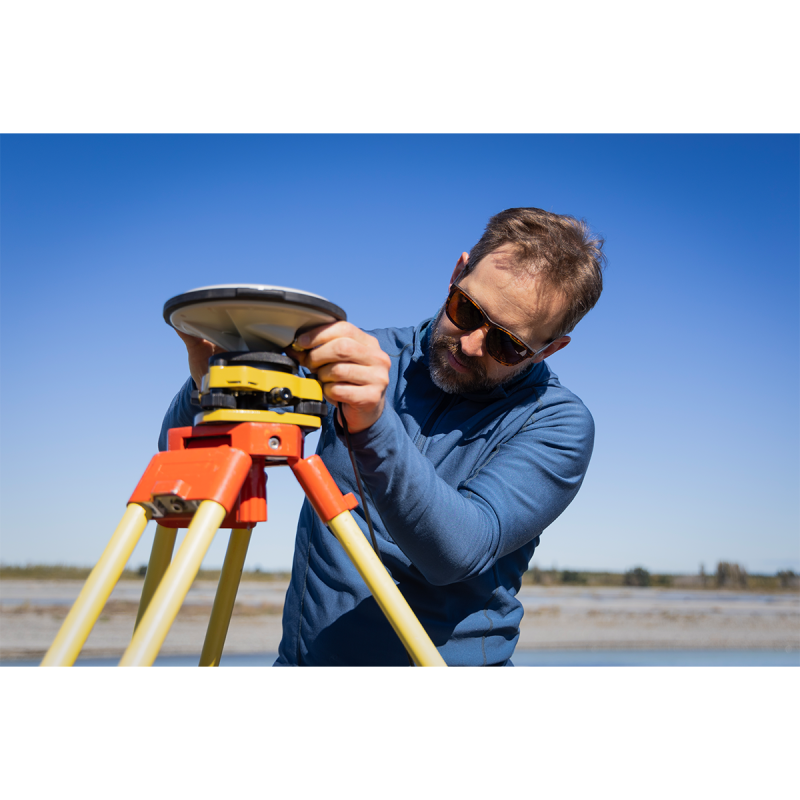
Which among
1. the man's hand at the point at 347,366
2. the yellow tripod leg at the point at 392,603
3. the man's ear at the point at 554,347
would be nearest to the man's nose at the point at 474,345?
the man's ear at the point at 554,347

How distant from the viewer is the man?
1439 mm

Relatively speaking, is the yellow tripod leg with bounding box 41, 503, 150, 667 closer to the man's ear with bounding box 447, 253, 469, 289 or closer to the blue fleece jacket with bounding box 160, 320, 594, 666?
the blue fleece jacket with bounding box 160, 320, 594, 666

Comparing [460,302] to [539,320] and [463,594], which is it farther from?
[463,594]

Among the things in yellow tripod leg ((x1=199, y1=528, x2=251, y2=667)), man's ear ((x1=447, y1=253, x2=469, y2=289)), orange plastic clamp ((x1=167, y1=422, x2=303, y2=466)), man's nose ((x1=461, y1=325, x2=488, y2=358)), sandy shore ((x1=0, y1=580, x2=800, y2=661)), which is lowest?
sandy shore ((x1=0, y1=580, x2=800, y2=661))

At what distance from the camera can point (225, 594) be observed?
163cm

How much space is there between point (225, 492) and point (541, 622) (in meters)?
22.5

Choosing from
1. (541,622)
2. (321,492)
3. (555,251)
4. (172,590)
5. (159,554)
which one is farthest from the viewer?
(541,622)

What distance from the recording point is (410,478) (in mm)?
1408

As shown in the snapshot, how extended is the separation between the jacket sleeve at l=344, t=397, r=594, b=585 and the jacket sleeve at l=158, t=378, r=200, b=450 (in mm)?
770

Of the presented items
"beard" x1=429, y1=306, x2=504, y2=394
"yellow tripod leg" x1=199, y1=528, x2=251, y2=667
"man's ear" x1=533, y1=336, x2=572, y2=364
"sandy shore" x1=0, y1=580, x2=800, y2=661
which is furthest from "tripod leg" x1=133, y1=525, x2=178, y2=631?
"sandy shore" x1=0, y1=580, x2=800, y2=661

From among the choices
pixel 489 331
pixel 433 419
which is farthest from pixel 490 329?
pixel 433 419

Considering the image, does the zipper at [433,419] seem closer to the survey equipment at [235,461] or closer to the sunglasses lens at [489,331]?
the sunglasses lens at [489,331]

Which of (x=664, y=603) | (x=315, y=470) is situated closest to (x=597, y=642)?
(x=664, y=603)

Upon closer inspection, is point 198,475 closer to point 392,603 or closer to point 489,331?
point 392,603
